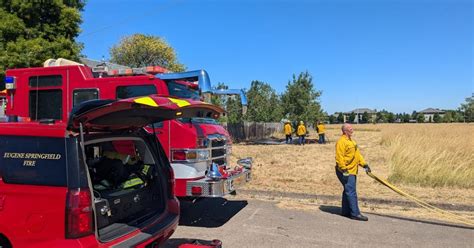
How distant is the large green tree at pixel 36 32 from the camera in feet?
50.7

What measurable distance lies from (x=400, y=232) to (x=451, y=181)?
16.1 feet

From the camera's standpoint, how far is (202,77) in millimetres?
7535

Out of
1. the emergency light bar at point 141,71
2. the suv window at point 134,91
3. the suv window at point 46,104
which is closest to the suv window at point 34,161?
the suv window at point 134,91

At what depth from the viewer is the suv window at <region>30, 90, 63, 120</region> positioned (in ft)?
25.8

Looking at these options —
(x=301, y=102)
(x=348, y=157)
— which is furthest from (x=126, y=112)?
(x=301, y=102)

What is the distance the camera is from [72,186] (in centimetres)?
354

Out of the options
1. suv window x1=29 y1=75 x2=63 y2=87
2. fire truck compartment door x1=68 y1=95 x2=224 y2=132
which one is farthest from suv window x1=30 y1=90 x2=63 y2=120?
fire truck compartment door x1=68 y1=95 x2=224 y2=132

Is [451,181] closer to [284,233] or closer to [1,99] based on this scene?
[284,233]

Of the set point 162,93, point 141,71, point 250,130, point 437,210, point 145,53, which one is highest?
point 145,53

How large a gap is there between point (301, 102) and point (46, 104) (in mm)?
29677

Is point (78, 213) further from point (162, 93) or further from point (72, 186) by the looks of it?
point (162, 93)

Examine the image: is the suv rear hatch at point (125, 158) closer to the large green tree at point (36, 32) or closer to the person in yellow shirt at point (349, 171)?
the person in yellow shirt at point (349, 171)

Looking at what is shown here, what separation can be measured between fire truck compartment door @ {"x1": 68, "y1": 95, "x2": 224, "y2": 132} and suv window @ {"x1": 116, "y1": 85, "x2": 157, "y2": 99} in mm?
2511

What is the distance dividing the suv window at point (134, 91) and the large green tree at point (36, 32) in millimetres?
9437
